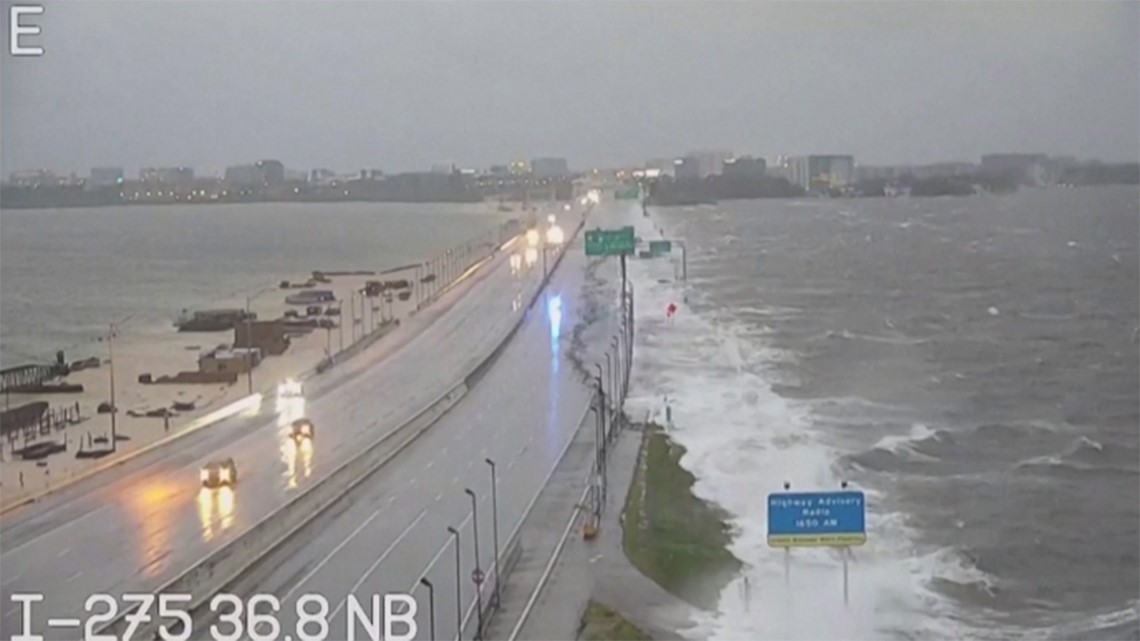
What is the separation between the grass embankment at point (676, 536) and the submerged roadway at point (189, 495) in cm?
127

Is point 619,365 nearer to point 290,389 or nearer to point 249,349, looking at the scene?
point 290,389

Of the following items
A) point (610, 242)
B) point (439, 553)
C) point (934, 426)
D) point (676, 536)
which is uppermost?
point (610, 242)

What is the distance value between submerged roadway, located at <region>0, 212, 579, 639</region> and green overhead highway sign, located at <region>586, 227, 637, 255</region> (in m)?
2.68

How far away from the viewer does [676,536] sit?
5.42 m

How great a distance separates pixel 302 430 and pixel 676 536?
6.71 feet

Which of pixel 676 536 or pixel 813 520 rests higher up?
pixel 813 520

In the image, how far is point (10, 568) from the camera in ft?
14.8

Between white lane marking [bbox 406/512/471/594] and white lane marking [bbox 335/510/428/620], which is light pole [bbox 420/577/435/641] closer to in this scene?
white lane marking [bbox 406/512/471/594]

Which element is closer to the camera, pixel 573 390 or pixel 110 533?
pixel 110 533

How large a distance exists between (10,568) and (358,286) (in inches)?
373

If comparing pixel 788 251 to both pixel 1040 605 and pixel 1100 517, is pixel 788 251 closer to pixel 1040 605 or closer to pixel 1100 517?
pixel 1100 517

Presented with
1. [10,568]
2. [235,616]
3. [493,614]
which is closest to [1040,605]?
[493,614]

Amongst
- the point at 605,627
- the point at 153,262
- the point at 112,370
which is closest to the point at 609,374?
the point at 112,370

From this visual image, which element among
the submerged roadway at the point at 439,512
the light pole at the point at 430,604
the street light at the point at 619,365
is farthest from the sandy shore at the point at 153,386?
the light pole at the point at 430,604
